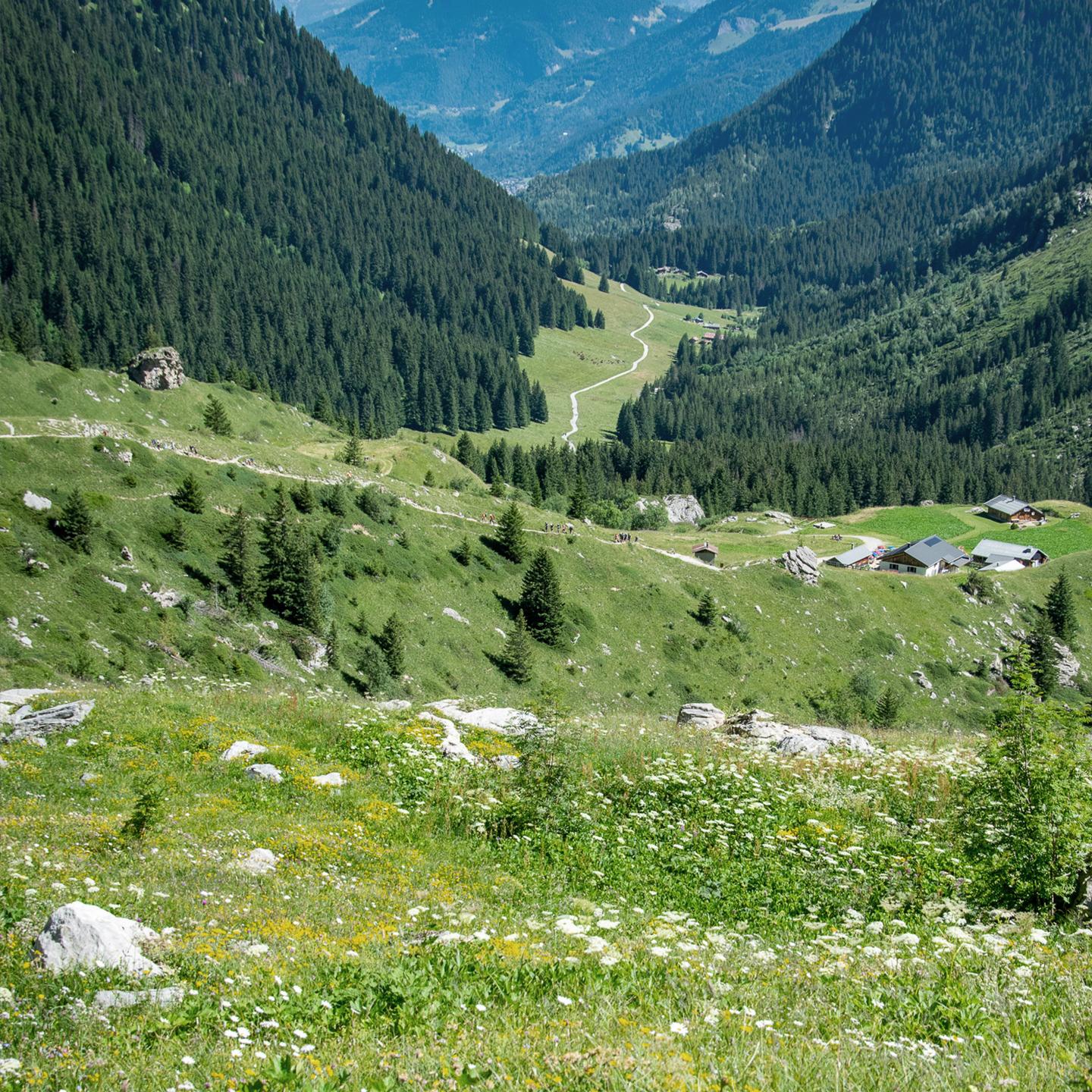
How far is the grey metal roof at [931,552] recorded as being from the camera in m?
115

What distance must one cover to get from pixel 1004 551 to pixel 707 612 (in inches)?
2728

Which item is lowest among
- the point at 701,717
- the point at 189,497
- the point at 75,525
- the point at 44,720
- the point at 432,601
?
the point at 432,601

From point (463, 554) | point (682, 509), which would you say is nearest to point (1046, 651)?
point (463, 554)

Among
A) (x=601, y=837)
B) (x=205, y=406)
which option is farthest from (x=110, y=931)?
(x=205, y=406)

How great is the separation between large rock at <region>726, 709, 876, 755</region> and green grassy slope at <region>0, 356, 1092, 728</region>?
20061mm

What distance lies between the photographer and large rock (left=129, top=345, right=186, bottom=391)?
117 meters

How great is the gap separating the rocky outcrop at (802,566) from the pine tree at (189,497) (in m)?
65.7

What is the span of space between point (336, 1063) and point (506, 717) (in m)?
18.3

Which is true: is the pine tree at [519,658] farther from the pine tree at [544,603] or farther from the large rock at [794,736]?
the large rock at [794,736]

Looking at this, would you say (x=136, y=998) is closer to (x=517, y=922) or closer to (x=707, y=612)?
(x=517, y=922)

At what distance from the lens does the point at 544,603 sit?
7450 centimetres

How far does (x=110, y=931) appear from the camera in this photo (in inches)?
351

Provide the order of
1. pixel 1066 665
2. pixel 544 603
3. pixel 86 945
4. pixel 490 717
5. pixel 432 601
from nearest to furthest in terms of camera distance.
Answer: pixel 86 945, pixel 490 717, pixel 432 601, pixel 544 603, pixel 1066 665

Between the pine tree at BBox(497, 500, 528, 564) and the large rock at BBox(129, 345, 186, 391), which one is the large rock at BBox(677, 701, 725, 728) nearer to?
the pine tree at BBox(497, 500, 528, 564)
